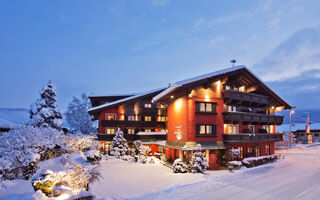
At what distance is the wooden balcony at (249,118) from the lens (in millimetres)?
26422

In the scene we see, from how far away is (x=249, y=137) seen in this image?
92.4ft

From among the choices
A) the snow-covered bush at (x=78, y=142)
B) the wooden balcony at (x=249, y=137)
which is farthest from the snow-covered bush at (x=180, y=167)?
the snow-covered bush at (x=78, y=142)

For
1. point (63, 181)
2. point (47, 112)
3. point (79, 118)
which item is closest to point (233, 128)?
point (63, 181)

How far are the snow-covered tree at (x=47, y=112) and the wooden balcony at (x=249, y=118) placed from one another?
90.9ft

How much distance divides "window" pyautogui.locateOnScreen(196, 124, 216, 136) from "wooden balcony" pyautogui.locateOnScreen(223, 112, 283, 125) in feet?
8.30

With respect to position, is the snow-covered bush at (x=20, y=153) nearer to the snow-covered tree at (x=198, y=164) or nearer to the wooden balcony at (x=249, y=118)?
the snow-covered tree at (x=198, y=164)

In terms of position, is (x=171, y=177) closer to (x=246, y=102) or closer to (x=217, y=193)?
(x=217, y=193)

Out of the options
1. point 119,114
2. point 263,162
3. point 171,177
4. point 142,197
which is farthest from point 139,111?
point 142,197

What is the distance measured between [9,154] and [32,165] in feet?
6.79

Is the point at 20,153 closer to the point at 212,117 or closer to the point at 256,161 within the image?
the point at 212,117

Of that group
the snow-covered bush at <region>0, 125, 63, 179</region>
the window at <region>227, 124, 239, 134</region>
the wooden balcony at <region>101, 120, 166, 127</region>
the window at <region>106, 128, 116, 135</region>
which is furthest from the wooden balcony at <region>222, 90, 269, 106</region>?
the snow-covered bush at <region>0, 125, 63, 179</region>

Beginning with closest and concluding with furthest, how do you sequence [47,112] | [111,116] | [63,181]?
[63,181]
[47,112]
[111,116]

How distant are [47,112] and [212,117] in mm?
27326

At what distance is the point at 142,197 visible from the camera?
13.6 m
